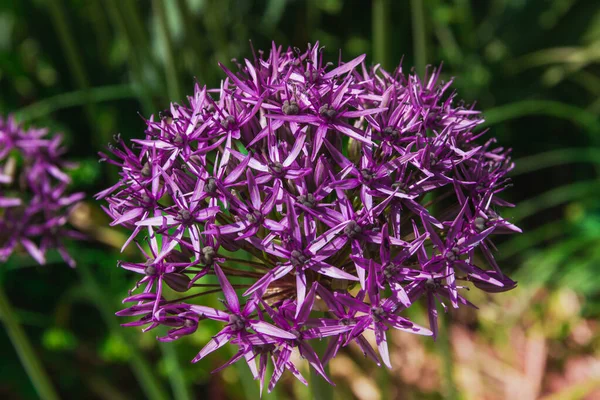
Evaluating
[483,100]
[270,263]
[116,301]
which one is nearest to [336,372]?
[116,301]

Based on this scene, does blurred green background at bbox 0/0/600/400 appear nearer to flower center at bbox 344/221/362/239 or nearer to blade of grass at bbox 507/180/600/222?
blade of grass at bbox 507/180/600/222

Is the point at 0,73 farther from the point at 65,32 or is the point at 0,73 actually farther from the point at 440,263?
the point at 440,263

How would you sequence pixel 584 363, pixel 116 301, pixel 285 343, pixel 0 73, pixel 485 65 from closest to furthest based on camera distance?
pixel 285 343
pixel 116 301
pixel 584 363
pixel 0 73
pixel 485 65

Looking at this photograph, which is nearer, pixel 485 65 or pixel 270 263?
pixel 270 263

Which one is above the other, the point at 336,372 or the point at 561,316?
the point at 336,372

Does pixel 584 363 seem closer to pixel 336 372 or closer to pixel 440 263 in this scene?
pixel 336 372

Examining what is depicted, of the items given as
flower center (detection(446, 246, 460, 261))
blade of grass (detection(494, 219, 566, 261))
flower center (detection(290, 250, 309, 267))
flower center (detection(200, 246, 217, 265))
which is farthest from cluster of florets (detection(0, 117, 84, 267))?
blade of grass (detection(494, 219, 566, 261))

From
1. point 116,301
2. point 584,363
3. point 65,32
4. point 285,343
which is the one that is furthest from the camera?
point 584,363

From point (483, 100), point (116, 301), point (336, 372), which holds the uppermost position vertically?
point (483, 100)
